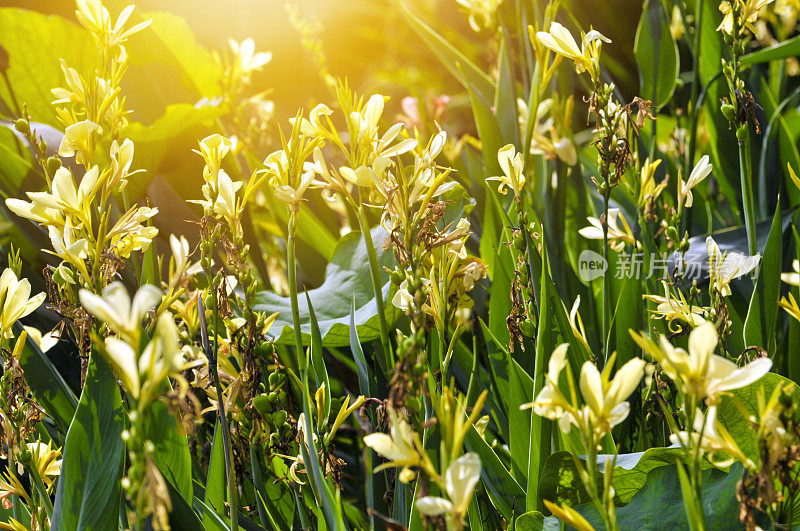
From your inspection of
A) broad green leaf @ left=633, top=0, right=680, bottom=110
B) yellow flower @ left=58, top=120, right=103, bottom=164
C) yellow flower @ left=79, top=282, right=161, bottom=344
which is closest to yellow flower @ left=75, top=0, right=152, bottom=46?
yellow flower @ left=58, top=120, right=103, bottom=164

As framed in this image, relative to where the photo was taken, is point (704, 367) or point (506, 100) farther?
point (506, 100)

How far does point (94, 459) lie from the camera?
1.53 feet

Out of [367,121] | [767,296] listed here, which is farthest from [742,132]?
[367,121]

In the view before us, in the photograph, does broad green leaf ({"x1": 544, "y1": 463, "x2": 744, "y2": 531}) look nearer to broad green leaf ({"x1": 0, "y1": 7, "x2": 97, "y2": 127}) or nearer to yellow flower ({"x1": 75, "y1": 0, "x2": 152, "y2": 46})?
yellow flower ({"x1": 75, "y1": 0, "x2": 152, "y2": 46})

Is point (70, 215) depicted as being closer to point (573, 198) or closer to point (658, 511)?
point (658, 511)

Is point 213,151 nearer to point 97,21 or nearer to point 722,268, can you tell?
point 97,21

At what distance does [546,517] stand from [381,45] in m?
2.14

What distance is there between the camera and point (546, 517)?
0.43 m

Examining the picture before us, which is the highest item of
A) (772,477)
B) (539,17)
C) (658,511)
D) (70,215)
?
(539,17)

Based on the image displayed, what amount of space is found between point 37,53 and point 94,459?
802mm

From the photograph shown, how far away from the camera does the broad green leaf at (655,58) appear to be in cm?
91

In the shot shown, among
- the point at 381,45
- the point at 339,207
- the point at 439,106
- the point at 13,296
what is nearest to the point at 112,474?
the point at 13,296

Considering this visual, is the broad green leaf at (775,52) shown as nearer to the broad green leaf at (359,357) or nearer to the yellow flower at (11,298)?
the broad green leaf at (359,357)

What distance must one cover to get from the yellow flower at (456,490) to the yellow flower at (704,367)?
0.08m
